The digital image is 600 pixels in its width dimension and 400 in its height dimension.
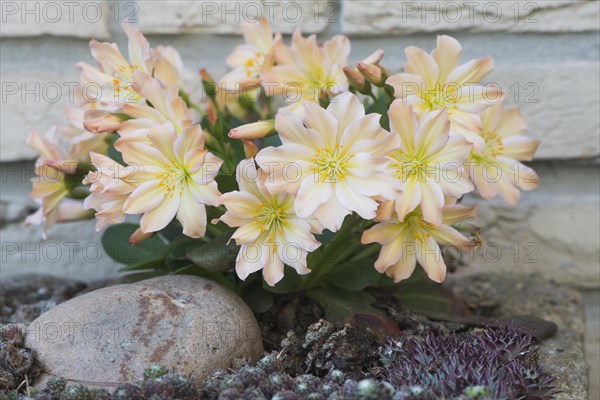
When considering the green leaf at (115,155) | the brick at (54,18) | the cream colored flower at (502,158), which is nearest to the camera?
the cream colored flower at (502,158)

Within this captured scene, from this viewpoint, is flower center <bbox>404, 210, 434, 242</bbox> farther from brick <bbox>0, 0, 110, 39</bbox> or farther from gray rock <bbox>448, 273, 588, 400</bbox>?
brick <bbox>0, 0, 110, 39</bbox>

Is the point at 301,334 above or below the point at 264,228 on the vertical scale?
below

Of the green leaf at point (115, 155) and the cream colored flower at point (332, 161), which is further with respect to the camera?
the green leaf at point (115, 155)

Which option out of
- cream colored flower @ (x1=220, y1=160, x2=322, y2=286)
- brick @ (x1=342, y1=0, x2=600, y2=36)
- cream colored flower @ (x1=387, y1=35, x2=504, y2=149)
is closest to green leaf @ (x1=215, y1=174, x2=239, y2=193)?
cream colored flower @ (x1=220, y1=160, x2=322, y2=286)

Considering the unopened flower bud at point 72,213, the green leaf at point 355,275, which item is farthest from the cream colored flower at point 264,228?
the unopened flower bud at point 72,213

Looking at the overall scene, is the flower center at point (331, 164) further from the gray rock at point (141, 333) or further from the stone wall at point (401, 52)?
the stone wall at point (401, 52)

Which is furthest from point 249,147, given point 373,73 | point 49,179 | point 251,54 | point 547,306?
point 547,306

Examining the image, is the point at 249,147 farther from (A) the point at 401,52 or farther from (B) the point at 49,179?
(A) the point at 401,52
